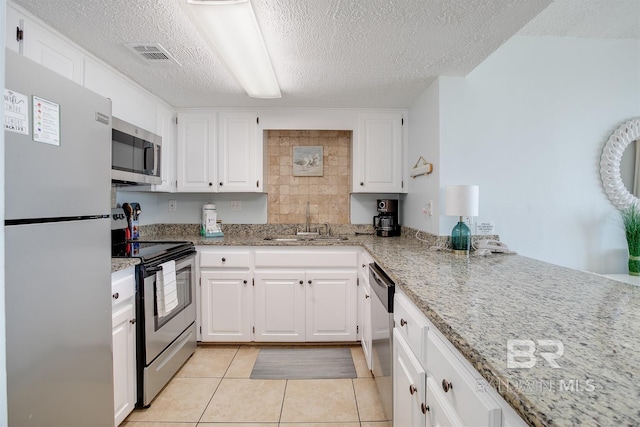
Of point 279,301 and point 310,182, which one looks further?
point 310,182

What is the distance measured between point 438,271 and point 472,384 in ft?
2.53

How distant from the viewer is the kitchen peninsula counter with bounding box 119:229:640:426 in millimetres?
514

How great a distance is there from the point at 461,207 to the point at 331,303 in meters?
1.29

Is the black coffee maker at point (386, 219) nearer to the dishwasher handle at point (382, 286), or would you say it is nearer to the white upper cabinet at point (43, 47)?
the dishwasher handle at point (382, 286)

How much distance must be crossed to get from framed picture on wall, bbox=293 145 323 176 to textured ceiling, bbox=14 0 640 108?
2.49 ft

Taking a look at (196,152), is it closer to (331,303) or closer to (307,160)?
(307,160)

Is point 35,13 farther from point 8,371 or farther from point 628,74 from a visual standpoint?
point 628,74

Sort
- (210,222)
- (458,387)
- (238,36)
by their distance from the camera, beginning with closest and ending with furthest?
1. (458,387)
2. (238,36)
3. (210,222)

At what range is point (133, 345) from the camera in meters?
1.71

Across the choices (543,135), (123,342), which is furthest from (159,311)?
(543,135)

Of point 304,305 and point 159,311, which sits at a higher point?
point 159,311

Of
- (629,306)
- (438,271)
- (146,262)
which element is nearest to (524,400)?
(629,306)

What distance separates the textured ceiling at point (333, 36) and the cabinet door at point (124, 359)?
1.46 meters

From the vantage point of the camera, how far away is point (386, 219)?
2.90 metres
